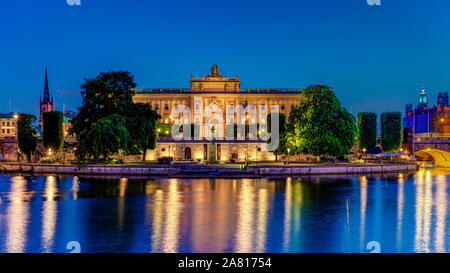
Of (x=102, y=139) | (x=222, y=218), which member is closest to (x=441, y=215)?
(x=222, y=218)

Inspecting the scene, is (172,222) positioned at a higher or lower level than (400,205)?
higher

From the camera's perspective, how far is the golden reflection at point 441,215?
2617cm

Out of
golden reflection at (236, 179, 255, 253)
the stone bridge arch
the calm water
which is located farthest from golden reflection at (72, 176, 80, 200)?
the stone bridge arch

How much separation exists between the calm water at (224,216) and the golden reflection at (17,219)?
0.24 ft

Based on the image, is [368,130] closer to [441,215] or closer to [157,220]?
[441,215]

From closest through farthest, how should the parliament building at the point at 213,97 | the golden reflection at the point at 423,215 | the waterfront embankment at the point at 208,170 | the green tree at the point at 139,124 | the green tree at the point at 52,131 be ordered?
1. the golden reflection at the point at 423,215
2. the waterfront embankment at the point at 208,170
3. the green tree at the point at 139,124
4. the green tree at the point at 52,131
5. the parliament building at the point at 213,97

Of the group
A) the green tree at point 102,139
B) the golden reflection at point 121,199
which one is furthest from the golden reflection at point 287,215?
the green tree at point 102,139

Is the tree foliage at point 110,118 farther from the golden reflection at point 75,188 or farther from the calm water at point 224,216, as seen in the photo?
the calm water at point 224,216

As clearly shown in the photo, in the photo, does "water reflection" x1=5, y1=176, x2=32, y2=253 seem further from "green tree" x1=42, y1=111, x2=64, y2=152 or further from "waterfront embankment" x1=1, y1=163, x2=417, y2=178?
"green tree" x1=42, y1=111, x2=64, y2=152

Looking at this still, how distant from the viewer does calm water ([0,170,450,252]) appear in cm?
2595

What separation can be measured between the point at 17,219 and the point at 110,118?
33.3m

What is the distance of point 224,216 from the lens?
34.0 m

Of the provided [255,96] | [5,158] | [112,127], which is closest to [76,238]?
[112,127]
